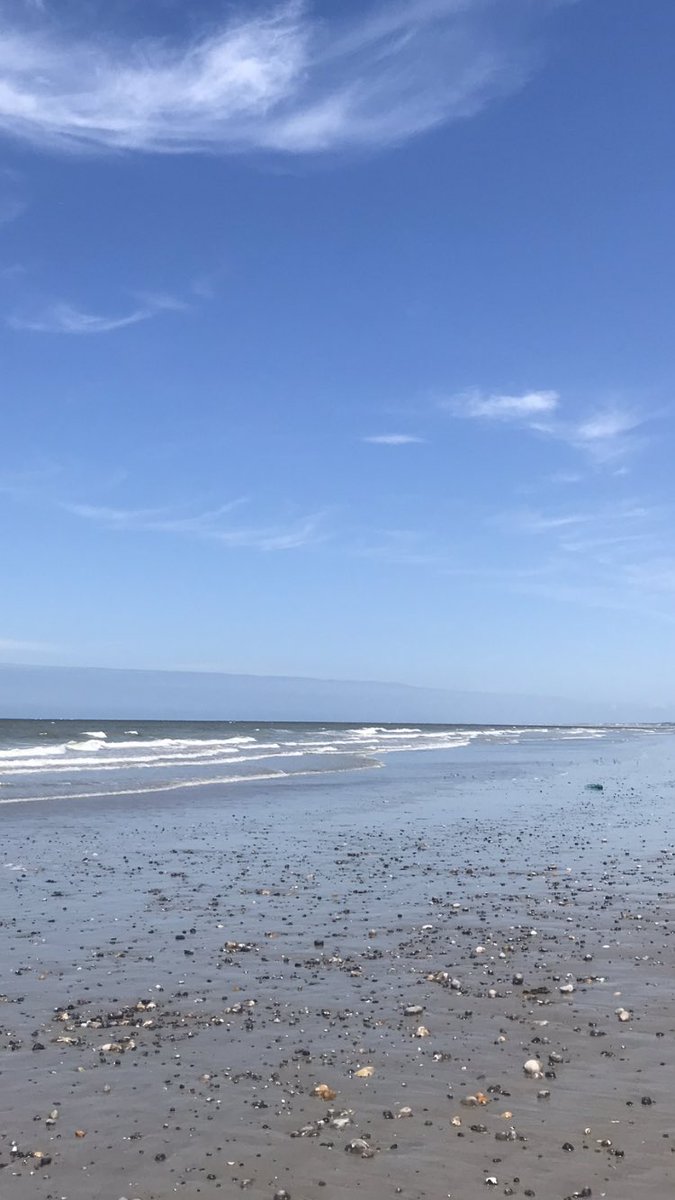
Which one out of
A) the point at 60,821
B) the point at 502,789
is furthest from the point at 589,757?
the point at 60,821

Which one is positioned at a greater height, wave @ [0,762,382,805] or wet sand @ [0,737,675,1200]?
wave @ [0,762,382,805]

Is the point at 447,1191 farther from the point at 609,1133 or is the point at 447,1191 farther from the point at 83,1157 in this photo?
the point at 83,1157

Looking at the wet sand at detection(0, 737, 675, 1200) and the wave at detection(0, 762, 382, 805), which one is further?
the wave at detection(0, 762, 382, 805)

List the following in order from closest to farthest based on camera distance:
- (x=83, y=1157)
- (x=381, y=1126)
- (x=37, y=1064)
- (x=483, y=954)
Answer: (x=83, y=1157) < (x=381, y=1126) < (x=37, y=1064) < (x=483, y=954)

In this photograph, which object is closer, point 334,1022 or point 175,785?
point 334,1022

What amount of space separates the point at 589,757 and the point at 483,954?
5678cm

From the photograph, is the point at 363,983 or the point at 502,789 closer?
the point at 363,983

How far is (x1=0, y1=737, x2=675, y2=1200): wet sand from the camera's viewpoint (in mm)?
6836

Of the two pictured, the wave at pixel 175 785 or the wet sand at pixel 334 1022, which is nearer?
the wet sand at pixel 334 1022

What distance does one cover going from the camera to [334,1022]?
973 cm

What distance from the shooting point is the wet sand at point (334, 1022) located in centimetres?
684

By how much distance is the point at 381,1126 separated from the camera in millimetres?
7387

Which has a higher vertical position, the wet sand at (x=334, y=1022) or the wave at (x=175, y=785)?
the wave at (x=175, y=785)

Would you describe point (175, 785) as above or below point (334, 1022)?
above
